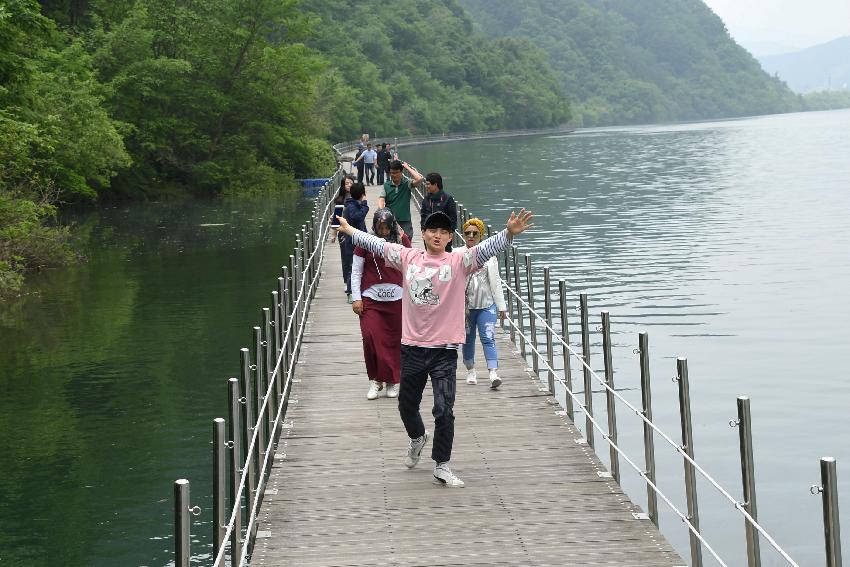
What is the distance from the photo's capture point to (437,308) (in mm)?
9070

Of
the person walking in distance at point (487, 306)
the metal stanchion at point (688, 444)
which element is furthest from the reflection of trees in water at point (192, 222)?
the metal stanchion at point (688, 444)

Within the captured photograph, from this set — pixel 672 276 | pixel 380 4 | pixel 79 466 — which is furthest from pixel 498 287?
pixel 380 4

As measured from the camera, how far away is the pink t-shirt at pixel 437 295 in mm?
9039

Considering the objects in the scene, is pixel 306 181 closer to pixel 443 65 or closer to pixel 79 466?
pixel 79 466

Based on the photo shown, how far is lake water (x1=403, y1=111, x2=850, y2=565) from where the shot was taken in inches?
617

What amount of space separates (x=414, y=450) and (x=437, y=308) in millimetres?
1389

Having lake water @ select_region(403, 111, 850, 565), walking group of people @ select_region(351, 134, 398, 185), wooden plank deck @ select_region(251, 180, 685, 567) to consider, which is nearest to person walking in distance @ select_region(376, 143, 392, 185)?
walking group of people @ select_region(351, 134, 398, 185)

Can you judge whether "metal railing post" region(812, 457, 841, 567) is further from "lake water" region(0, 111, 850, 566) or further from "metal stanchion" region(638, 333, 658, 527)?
"lake water" region(0, 111, 850, 566)

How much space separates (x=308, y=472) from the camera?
10062mm

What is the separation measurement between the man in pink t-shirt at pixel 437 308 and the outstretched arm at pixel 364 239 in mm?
16

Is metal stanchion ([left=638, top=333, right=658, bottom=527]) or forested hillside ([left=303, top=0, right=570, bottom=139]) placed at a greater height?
forested hillside ([left=303, top=0, right=570, bottom=139])

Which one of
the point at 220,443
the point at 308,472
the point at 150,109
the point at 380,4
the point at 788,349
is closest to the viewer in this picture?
the point at 220,443

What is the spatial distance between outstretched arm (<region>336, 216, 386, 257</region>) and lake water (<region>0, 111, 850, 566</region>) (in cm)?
394

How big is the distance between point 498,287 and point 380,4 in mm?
142984
